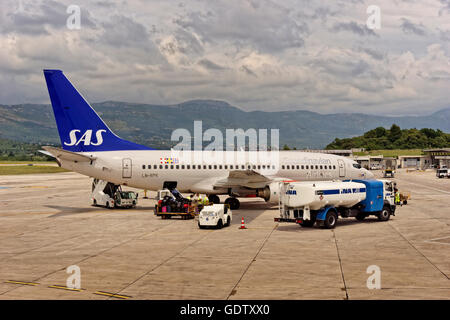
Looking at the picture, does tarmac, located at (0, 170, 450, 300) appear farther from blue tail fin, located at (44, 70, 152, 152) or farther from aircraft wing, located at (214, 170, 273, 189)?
blue tail fin, located at (44, 70, 152, 152)

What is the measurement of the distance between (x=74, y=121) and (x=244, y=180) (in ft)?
51.6

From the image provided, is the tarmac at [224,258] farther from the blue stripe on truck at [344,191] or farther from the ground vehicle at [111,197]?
the ground vehicle at [111,197]

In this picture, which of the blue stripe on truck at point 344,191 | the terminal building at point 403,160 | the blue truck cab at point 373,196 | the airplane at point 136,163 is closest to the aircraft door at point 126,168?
the airplane at point 136,163

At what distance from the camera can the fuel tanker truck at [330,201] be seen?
97.3ft

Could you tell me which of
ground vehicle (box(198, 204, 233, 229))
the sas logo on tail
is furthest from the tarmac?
the sas logo on tail

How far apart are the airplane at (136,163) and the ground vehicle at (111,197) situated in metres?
3.65

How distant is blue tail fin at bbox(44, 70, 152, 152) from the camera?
39625 millimetres

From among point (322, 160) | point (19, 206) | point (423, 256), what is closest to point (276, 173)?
point (322, 160)

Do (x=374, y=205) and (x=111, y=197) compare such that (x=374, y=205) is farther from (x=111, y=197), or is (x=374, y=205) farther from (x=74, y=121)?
(x=74, y=121)

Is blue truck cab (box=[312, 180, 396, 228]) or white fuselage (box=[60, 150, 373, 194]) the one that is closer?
blue truck cab (box=[312, 180, 396, 228])

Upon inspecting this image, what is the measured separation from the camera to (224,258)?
2212cm

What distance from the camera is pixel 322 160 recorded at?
4600cm
